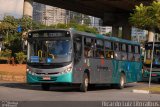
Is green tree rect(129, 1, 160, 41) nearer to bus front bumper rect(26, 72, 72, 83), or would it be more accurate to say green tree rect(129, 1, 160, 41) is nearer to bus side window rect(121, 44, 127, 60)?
bus side window rect(121, 44, 127, 60)

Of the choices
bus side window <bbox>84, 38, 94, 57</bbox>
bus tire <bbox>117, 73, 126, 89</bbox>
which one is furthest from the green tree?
bus side window <bbox>84, 38, 94, 57</bbox>

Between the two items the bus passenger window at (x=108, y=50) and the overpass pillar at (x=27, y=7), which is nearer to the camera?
the bus passenger window at (x=108, y=50)

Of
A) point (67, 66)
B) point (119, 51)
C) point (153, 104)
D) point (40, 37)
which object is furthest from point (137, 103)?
point (119, 51)

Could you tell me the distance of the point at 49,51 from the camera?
2322 centimetres

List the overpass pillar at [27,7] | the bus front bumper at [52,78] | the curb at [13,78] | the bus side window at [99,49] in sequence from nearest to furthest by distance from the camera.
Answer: the bus front bumper at [52,78]
the bus side window at [99,49]
the curb at [13,78]
the overpass pillar at [27,7]

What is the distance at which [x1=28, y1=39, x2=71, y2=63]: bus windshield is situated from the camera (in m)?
22.9

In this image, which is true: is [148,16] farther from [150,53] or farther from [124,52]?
[124,52]

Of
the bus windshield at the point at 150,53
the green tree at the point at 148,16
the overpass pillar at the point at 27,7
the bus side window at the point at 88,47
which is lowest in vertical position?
the bus windshield at the point at 150,53

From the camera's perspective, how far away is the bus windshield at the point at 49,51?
2294 centimetres

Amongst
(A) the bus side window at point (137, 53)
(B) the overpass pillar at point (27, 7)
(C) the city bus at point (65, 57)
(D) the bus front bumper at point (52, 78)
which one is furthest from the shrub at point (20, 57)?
(D) the bus front bumper at point (52, 78)

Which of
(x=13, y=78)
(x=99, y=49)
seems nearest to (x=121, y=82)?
(x=99, y=49)

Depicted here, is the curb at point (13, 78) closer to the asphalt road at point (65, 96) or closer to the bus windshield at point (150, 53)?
the asphalt road at point (65, 96)

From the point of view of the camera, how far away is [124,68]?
2941 cm

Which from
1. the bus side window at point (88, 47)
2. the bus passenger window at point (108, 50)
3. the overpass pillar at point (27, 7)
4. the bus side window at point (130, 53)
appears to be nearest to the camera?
the bus side window at point (88, 47)
